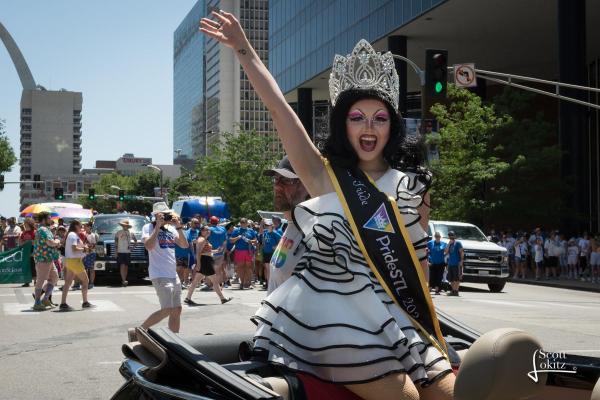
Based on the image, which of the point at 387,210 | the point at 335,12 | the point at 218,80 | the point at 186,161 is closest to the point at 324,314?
the point at 387,210

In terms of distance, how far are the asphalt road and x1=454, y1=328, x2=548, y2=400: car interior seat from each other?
5364mm

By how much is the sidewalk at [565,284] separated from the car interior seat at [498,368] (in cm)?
2317

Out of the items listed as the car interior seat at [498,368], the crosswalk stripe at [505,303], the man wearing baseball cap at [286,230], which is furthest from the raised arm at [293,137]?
the crosswalk stripe at [505,303]

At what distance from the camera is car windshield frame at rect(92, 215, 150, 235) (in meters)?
24.4

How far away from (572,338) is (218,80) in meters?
156

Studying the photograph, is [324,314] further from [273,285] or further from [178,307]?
[178,307]

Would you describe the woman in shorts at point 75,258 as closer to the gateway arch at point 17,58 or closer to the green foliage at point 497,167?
the green foliage at point 497,167

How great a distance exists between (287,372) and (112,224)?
22789mm

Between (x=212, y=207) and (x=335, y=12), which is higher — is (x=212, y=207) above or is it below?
below

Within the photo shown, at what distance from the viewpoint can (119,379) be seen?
7.82 meters

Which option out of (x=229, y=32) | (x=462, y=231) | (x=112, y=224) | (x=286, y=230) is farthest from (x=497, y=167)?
(x=229, y=32)

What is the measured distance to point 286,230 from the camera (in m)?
4.11

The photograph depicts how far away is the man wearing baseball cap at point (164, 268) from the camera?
31.3 ft

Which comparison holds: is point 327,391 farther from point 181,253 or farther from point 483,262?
point 483,262
